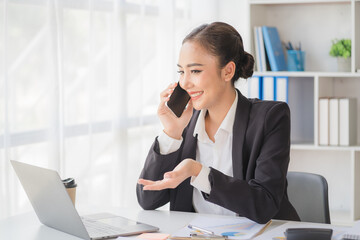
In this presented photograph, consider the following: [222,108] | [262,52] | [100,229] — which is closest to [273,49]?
[262,52]

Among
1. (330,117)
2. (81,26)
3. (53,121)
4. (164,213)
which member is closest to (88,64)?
(81,26)

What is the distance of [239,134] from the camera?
1969mm

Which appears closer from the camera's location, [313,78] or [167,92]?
[167,92]

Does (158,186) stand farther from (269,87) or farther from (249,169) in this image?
(269,87)

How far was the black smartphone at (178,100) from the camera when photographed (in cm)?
205

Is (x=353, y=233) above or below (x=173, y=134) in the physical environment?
below

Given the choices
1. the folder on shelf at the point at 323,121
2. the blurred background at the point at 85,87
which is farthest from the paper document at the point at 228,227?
the folder on shelf at the point at 323,121

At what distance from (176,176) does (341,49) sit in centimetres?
216

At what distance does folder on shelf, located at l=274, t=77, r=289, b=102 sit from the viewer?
3.46 meters

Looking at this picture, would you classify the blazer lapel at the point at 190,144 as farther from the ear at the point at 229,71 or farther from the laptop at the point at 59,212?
the laptop at the point at 59,212

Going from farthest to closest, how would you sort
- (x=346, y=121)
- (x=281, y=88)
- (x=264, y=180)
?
(x=281, y=88), (x=346, y=121), (x=264, y=180)

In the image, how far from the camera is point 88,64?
2.66m

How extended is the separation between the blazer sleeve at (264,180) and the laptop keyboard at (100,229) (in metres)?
0.32

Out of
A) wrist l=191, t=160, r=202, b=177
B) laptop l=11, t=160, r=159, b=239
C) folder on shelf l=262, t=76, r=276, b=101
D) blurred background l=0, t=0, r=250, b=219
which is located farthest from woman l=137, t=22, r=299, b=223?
folder on shelf l=262, t=76, r=276, b=101
